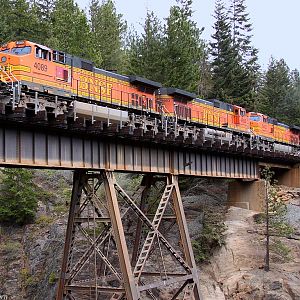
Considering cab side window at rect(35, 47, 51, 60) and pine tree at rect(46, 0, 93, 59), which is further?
pine tree at rect(46, 0, 93, 59)

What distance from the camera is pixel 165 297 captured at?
2639cm

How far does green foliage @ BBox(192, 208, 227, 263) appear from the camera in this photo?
29578mm

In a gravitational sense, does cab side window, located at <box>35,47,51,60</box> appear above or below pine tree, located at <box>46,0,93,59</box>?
below

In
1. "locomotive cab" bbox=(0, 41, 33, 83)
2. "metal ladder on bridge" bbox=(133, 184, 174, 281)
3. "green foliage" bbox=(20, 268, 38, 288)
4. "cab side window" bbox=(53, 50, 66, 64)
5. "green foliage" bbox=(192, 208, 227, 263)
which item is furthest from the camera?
"green foliage" bbox=(20, 268, 38, 288)

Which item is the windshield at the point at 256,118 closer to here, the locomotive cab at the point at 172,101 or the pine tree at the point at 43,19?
the locomotive cab at the point at 172,101

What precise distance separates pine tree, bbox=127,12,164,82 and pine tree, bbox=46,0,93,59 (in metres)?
5.17

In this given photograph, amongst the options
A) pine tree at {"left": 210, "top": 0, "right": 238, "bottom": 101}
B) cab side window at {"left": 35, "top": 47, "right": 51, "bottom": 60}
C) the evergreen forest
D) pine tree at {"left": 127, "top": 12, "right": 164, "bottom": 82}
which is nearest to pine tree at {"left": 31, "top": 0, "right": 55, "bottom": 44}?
the evergreen forest

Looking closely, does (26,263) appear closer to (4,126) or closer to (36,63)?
(36,63)

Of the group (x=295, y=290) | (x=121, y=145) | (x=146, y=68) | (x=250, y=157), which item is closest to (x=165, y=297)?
(x=295, y=290)

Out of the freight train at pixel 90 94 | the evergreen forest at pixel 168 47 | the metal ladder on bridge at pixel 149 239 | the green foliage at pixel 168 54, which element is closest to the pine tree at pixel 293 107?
the evergreen forest at pixel 168 47

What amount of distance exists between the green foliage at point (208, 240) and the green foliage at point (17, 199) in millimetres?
13154

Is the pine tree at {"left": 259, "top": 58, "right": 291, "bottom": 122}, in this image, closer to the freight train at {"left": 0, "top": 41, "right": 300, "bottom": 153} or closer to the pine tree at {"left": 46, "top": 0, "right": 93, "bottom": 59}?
the pine tree at {"left": 46, "top": 0, "right": 93, "bottom": 59}

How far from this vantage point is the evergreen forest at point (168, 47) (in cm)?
4894

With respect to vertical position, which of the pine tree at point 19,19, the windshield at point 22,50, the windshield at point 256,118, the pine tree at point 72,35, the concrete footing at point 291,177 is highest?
the pine tree at point 19,19
